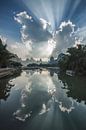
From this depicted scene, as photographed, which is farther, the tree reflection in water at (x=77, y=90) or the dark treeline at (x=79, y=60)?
the dark treeline at (x=79, y=60)

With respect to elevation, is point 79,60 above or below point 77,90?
above

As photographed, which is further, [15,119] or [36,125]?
[15,119]

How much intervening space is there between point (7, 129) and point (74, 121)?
4.20 m

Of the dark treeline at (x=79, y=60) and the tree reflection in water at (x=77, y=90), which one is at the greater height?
the dark treeline at (x=79, y=60)

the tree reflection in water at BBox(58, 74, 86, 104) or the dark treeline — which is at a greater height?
the dark treeline

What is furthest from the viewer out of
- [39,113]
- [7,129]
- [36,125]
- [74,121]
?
[39,113]

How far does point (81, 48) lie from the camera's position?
276 feet

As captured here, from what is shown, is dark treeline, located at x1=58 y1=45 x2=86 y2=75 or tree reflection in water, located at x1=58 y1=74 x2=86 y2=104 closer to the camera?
tree reflection in water, located at x1=58 y1=74 x2=86 y2=104

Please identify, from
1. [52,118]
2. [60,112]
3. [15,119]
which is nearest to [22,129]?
[15,119]

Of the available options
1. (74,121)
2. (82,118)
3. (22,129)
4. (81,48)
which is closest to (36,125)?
(22,129)

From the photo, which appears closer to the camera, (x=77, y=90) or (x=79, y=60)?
(x=77, y=90)

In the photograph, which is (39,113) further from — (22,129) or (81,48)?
(81,48)

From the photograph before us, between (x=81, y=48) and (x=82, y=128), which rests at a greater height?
(x=81, y=48)

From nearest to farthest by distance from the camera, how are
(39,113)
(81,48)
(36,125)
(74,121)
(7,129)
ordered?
(7,129), (36,125), (74,121), (39,113), (81,48)
